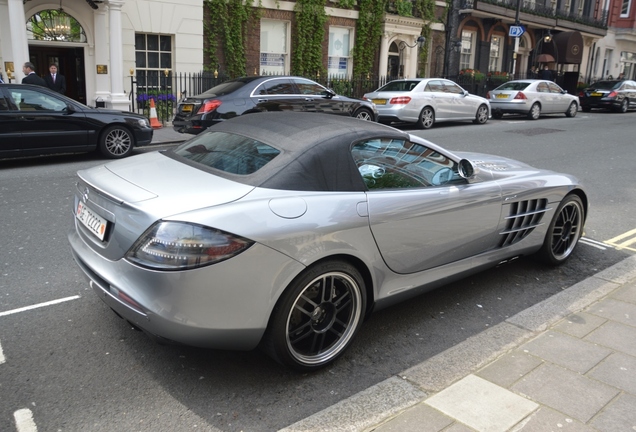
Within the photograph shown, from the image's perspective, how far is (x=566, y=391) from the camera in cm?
324

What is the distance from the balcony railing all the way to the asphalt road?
77.6ft

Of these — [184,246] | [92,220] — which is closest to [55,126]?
[92,220]

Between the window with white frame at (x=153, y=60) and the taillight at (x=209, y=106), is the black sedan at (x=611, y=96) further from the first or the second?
the taillight at (x=209, y=106)

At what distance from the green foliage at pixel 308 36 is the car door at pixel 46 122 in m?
12.3

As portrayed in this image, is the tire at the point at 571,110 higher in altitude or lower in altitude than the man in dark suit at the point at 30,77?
lower

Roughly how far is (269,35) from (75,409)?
63.2ft

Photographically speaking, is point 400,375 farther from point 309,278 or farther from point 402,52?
point 402,52

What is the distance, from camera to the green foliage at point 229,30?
1884 cm

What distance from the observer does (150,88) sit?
701 inches

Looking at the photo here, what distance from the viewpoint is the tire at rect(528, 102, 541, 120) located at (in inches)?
842

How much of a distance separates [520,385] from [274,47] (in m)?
19.3

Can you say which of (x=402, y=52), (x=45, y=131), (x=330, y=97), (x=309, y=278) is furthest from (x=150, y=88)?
(x=309, y=278)

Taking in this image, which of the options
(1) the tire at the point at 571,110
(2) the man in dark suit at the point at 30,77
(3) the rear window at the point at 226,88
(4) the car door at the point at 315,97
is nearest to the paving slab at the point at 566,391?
(3) the rear window at the point at 226,88

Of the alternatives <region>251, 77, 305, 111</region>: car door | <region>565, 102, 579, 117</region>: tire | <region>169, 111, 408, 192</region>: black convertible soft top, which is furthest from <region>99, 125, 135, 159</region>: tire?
<region>565, 102, 579, 117</region>: tire
